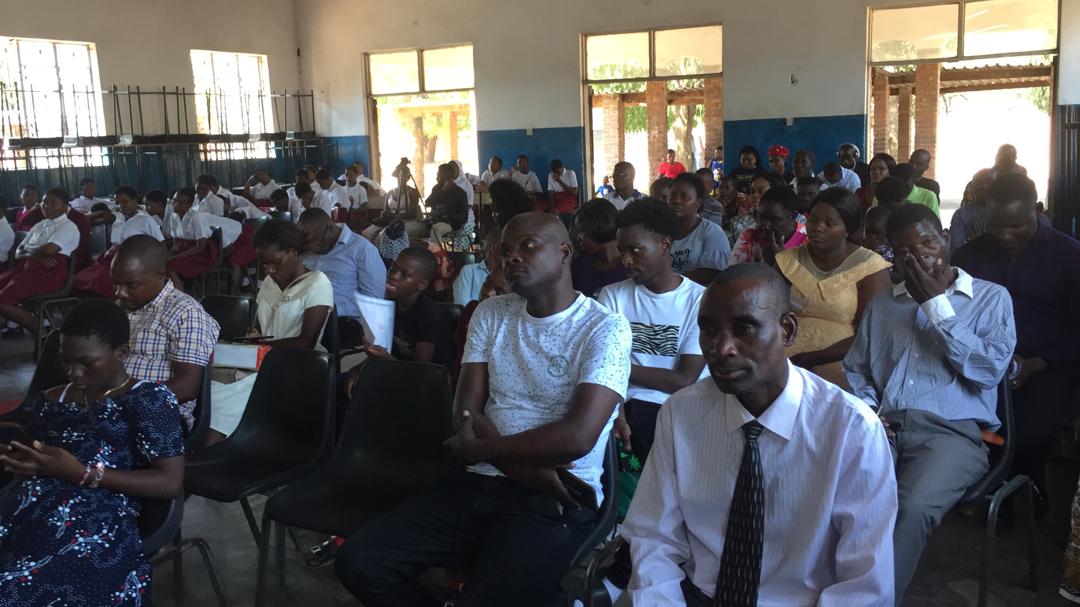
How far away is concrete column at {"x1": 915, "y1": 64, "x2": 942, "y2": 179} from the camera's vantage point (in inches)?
581

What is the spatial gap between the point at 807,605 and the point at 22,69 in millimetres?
13447

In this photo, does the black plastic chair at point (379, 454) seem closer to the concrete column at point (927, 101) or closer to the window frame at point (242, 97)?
the window frame at point (242, 97)

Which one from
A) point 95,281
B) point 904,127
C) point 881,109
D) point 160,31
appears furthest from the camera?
point 904,127

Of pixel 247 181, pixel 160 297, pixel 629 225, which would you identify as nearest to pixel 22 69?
pixel 247 181

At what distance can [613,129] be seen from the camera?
16.5 m

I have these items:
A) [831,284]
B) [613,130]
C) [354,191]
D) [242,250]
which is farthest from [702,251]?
[613,130]

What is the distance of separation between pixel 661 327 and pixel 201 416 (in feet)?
5.35

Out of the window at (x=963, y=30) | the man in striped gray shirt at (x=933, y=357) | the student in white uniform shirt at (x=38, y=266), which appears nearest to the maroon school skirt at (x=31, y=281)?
the student in white uniform shirt at (x=38, y=266)

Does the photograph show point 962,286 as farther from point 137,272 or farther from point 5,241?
point 5,241

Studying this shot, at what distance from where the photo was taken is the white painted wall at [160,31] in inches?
492

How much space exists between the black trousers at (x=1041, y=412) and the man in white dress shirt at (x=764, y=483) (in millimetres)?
1796

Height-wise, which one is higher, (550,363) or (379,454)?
(550,363)

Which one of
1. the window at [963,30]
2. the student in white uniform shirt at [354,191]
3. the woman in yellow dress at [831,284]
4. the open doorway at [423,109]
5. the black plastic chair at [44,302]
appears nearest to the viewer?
the woman in yellow dress at [831,284]

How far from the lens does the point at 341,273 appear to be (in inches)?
189
